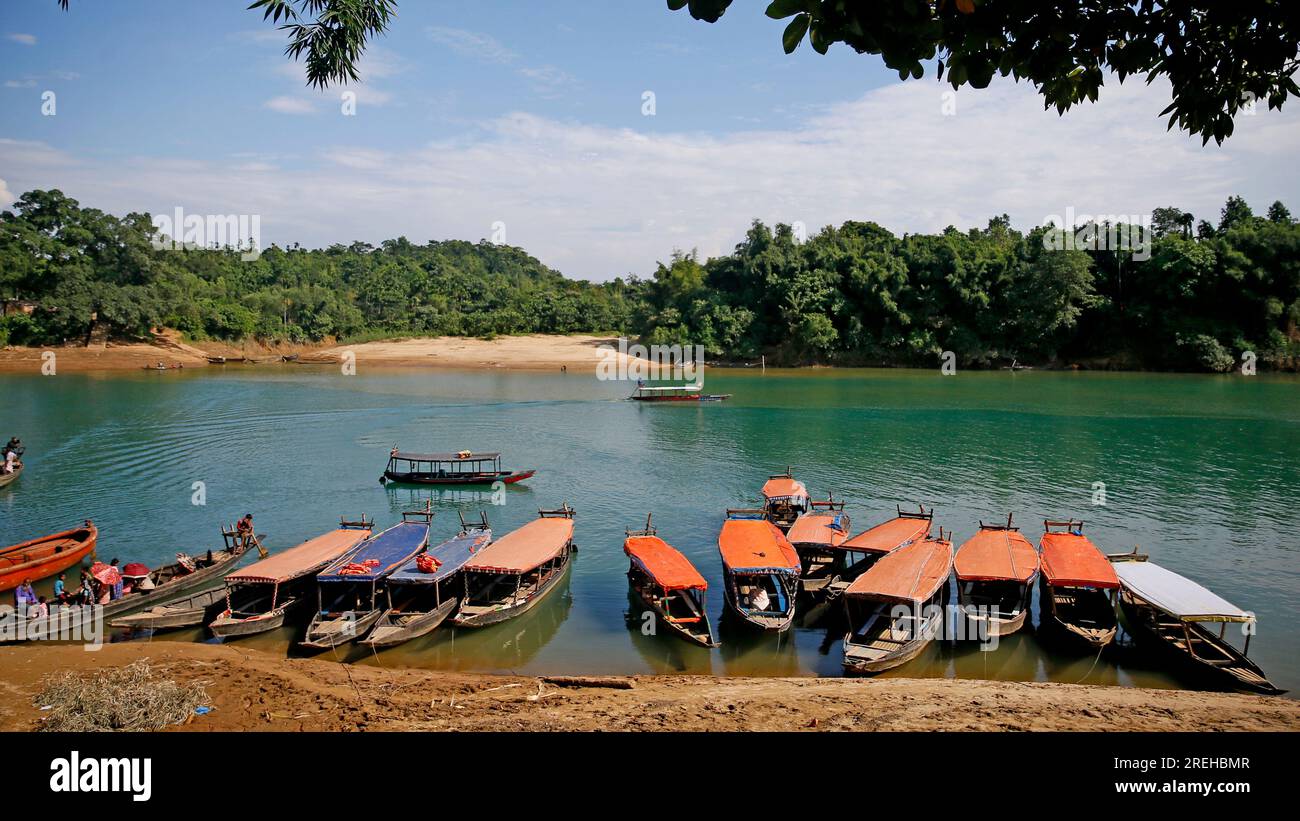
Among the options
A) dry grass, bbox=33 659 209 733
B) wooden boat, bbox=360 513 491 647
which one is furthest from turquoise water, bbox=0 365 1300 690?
dry grass, bbox=33 659 209 733

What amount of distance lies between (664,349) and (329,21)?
72.8 meters

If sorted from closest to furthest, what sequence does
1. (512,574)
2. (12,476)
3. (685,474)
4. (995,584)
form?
(995,584), (512,574), (12,476), (685,474)

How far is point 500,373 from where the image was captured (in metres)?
80.3

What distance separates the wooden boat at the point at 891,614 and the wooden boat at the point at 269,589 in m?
12.5

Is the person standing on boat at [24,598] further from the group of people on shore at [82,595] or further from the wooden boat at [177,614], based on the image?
the wooden boat at [177,614]

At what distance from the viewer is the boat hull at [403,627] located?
52.1 feet

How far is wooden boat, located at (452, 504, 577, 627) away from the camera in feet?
56.6

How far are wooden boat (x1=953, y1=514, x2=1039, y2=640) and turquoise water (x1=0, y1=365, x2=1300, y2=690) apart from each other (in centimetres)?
65

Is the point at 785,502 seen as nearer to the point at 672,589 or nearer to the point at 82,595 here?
the point at 672,589

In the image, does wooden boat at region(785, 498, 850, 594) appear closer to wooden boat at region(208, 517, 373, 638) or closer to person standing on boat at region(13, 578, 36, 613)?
wooden boat at region(208, 517, 373, 638)

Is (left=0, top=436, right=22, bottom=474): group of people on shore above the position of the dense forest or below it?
below

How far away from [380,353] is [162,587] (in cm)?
7388

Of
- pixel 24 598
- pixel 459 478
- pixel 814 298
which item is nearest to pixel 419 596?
pixel 24 598

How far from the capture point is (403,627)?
1611cm
